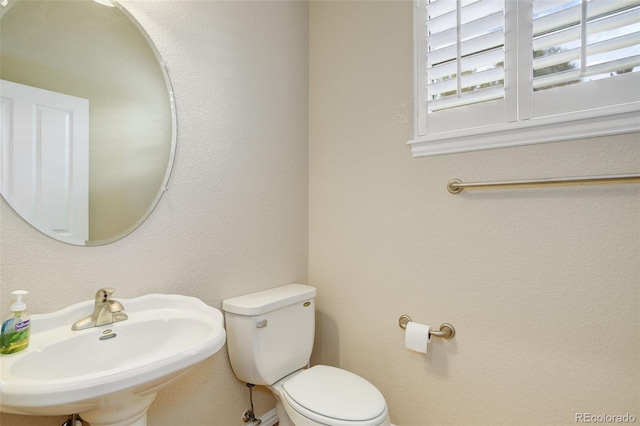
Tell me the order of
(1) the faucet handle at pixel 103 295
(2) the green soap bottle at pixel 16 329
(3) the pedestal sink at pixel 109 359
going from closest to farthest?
1. (3) the pedestal sink at pixel 109 359
2. (2) the green soap bottle at pixel 16 329
3. (1) the faucet handle at pixel 103 295

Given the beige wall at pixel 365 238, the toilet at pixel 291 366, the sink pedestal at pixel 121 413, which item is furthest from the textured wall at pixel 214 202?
the sink pedestal at pixel 121 413

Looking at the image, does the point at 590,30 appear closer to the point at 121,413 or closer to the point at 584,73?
the point at 584,73

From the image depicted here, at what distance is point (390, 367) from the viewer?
1.60 meters

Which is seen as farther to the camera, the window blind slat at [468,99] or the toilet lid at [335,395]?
the window blind slat at [468,99]

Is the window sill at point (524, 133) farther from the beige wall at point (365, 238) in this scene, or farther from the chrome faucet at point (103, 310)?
the chrome faucet at point (103, 310)

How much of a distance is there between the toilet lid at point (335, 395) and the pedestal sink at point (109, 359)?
492 millimetres

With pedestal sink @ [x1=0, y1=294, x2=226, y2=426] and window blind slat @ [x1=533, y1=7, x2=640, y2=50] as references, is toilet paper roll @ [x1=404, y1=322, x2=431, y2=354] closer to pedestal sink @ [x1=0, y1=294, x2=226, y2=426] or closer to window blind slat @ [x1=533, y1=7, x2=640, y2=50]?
pedestal sink @ [x1=0, y1=294, x2=226, y2=426]

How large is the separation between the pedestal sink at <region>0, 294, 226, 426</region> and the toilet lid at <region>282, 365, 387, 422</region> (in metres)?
0.49

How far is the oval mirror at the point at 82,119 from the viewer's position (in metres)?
0.95

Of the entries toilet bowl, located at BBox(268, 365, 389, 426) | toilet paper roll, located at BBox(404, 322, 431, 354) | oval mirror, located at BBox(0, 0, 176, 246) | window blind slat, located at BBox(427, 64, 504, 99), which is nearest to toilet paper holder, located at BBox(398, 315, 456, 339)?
toilet paper roll, located at BBox(404, 322, 431, 354)

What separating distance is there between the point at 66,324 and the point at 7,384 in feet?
1.13

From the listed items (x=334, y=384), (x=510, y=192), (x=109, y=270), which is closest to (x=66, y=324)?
(x=109, y=270)

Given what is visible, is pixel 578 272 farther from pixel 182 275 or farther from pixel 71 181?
pixel 71 181

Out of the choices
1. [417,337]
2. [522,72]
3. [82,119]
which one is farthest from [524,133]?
[82,119]
